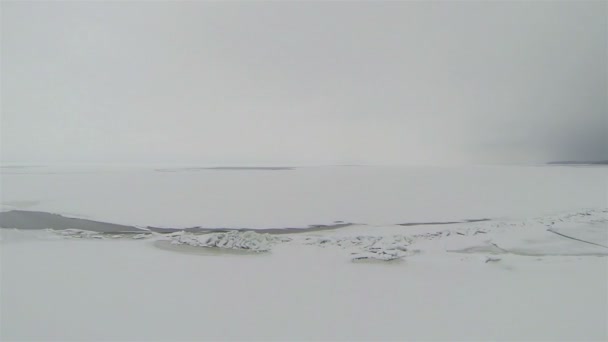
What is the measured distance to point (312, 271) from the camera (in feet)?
6.96

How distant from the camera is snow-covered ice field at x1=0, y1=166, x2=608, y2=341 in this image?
146 cm

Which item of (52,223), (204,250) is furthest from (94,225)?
(204,250)

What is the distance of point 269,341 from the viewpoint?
1345 millimetres

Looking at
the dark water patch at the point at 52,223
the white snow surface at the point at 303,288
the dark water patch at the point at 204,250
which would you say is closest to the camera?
the white snow surface at the point at 303,288

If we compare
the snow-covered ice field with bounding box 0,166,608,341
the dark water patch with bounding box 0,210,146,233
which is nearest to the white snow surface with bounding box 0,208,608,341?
the snow-covered ice field with bounding box 0,166,608,341

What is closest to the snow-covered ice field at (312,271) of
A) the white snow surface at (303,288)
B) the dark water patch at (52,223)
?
the white snow surface at (303,288)

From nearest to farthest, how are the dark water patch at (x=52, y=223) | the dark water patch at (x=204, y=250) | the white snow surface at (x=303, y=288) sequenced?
the white snow surface at (x=303, y=288) → the dark water patch at (x=204, y=250) → the dark water patch at (x=52, y=223)

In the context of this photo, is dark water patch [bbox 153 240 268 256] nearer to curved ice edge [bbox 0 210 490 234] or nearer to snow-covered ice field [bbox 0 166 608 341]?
snow-covered ice field [bbox 0 166 608 341]

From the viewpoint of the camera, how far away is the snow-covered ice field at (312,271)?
146cm

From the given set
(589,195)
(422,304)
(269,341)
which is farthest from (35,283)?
(589,195)

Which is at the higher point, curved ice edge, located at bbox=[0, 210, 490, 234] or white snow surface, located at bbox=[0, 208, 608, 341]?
curved ice edge, located at bbox=[0, 210, 490, 234]

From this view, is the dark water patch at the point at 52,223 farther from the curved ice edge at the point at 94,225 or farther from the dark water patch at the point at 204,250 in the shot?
the dark water patch at the point at 204,250

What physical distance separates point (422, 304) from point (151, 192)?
453cm

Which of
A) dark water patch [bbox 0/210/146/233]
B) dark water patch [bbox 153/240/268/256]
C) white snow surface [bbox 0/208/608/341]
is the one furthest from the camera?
dark water patch [bbox 0/210/146/233]
